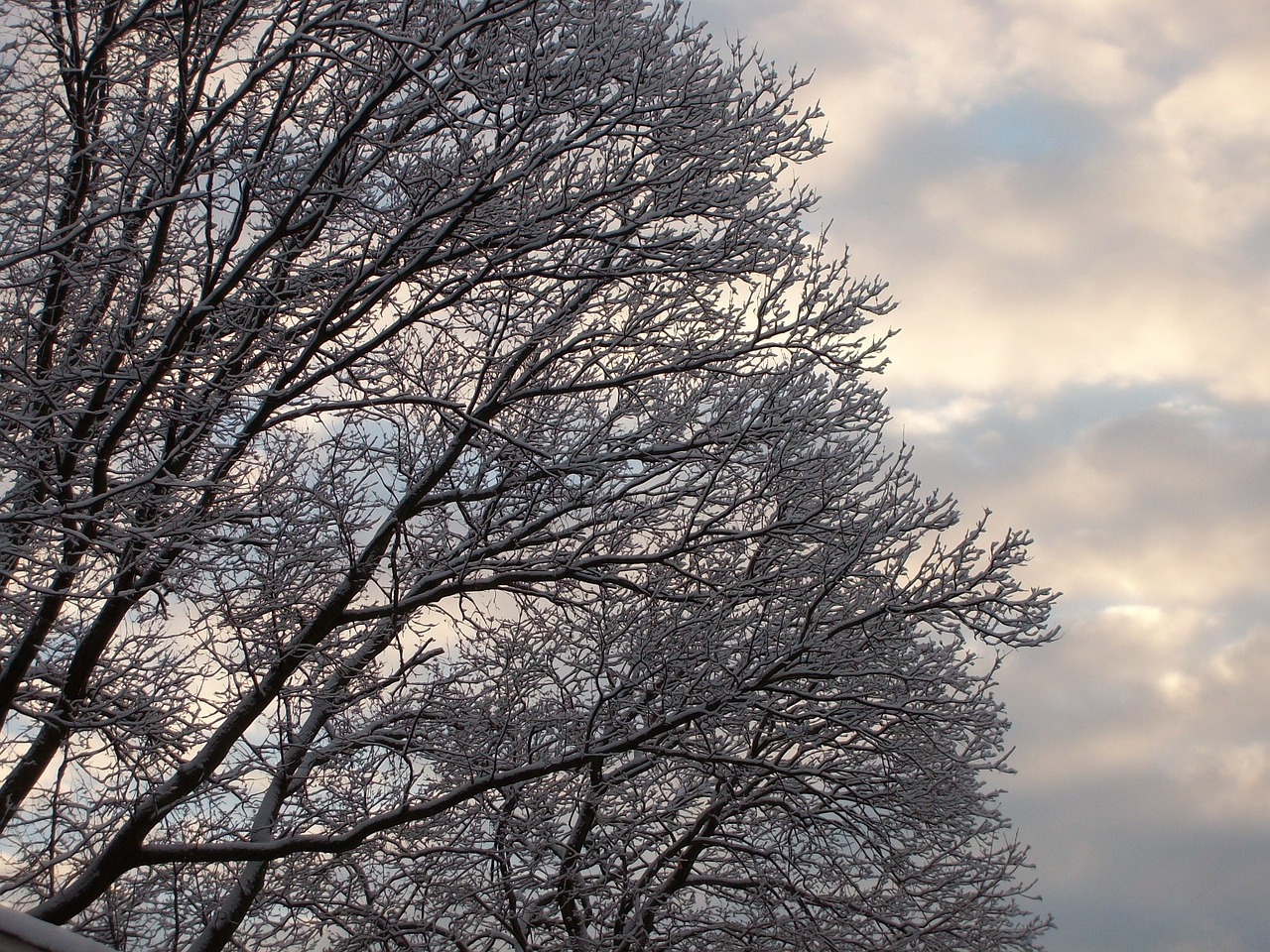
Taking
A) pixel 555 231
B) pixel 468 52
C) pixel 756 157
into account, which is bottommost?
pixel 555 231

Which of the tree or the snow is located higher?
the tree

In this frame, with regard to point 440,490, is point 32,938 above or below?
below

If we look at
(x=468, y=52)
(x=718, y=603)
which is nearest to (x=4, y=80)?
(x=468, y=52)

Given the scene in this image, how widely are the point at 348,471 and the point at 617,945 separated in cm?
413

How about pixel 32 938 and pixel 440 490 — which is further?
pixel 440 490

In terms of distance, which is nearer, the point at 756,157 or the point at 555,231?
the point at 555,231

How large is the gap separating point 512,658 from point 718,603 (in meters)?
1.45

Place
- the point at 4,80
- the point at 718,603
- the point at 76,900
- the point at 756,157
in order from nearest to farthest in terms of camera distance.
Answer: the point at 4,80
the point at 76,900
the point at 718,603
the point at 756,157

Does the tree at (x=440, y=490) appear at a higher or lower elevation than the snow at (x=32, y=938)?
higher

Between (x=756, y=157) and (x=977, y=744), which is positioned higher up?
(x=756, y=157)

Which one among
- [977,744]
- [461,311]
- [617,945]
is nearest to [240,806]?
[617,945]

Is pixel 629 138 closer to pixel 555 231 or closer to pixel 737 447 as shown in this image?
pixel 555 231

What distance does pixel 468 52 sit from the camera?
6.82 meters

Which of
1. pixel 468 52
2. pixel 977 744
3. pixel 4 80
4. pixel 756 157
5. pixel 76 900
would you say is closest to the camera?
pixel 4 80
